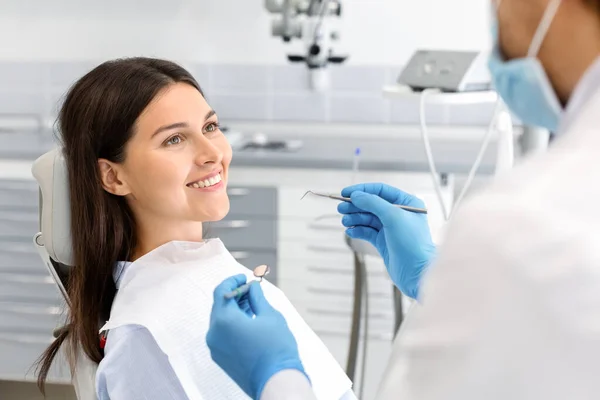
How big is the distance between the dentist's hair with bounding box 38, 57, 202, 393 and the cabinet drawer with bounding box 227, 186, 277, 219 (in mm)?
1298

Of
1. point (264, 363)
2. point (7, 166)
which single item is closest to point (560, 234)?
point (264, 363)

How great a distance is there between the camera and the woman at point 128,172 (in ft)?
4.93

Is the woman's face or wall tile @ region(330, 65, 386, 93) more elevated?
the woman's face

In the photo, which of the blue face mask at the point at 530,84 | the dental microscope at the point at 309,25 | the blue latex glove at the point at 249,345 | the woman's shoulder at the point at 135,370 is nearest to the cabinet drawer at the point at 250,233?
the dental microscope at the point at 309,25

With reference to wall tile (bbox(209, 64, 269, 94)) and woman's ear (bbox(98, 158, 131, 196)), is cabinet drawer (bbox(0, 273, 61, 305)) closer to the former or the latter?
wall tile (bbox(209, 64, 269, 94))

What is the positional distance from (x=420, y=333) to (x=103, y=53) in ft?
9.96

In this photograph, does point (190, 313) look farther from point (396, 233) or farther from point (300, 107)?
point (300, 107)

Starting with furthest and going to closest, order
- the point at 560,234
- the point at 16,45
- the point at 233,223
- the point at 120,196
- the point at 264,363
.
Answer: the point at 16,45 → the point at 233,223 → the point at 120,196 → the point at 264,363 → the point at 560,234

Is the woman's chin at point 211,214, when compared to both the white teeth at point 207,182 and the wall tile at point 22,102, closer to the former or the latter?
the white teeth at point 207,182

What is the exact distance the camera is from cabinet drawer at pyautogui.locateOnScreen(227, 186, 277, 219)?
286 cm

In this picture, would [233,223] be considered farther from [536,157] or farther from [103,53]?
[536,157]

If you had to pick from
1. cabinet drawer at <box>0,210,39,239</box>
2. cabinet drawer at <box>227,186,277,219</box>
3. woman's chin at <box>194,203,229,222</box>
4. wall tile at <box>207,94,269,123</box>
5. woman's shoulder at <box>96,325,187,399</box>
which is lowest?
cabinet drawer at <box>0,210,39,239</box>

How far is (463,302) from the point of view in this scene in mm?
700

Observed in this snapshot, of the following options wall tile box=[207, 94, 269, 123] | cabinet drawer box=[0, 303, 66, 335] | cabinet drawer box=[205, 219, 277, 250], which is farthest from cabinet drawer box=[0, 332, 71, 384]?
wall tile box=[207, 94, 269, 123]
